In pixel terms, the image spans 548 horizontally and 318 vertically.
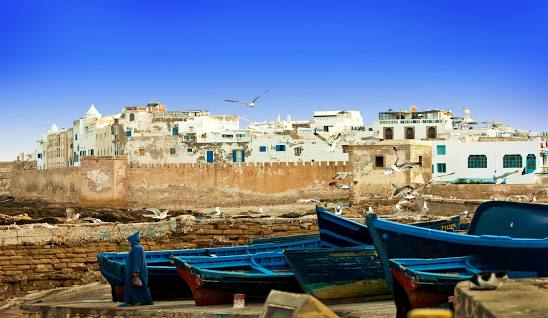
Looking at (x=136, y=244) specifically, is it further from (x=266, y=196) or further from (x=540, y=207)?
(x=266, y=196)

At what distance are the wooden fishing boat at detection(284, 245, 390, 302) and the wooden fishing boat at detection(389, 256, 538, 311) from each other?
1618 mm

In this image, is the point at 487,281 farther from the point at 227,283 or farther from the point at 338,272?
the point at 227,283

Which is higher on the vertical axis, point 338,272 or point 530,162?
point 530,162

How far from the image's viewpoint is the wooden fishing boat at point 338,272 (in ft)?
37.2

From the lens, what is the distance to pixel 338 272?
11.5 meters

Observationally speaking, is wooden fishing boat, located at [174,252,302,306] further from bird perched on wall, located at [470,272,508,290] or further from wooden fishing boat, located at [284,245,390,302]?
bird perched on wall, located at [470,272,508,290]

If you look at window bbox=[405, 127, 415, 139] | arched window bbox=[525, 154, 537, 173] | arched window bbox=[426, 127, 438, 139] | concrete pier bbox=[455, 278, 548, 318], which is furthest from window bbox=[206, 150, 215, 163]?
concrete pier bbox=[455, 278, 548, 318]

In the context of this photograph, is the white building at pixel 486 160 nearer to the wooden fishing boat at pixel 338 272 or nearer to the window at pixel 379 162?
the window at pixel 379 162

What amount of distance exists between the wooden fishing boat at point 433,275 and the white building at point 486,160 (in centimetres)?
2302

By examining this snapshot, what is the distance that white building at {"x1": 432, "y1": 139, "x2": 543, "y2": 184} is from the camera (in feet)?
110

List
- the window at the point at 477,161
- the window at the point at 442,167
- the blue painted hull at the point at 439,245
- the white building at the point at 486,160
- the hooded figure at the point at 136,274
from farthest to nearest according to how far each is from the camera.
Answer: the window at the point at 442,167, the window at the point at 477,161, the white building at the point at 486,160, the hooded figure at the point at 136,274, the blue painted hull at the point at 439,245

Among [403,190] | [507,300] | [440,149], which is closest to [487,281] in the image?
[507,300]

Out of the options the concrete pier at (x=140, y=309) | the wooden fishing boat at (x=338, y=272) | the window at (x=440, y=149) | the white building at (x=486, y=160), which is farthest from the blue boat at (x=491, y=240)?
the window at (x=440, y=149)

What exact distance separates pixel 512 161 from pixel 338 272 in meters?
23.7
